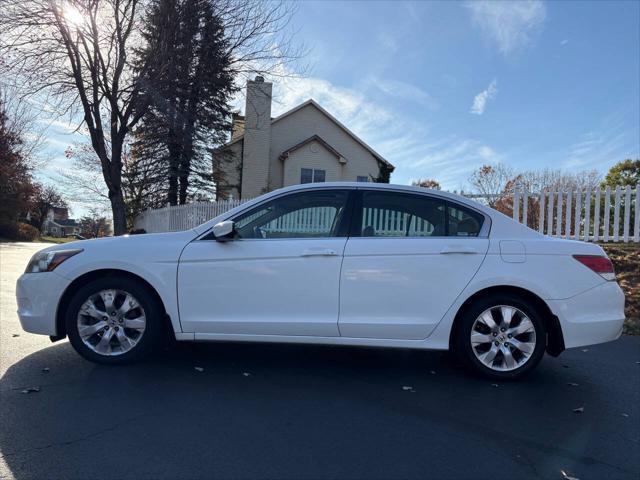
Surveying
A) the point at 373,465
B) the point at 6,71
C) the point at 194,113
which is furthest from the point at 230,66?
the point at 373,465

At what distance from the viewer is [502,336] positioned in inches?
155

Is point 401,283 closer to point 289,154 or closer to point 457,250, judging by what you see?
point 457,250

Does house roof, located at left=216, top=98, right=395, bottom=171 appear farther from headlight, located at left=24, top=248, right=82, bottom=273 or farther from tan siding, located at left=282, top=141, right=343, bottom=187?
headlight, located at left=24, top=248, right=82, bottom=273

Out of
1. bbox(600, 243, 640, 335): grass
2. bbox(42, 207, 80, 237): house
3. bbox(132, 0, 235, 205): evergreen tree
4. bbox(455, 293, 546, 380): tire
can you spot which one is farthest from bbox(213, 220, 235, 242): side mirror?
bbox(42, 207, 80, 237): house

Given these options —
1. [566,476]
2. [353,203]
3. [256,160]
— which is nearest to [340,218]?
[353,203]

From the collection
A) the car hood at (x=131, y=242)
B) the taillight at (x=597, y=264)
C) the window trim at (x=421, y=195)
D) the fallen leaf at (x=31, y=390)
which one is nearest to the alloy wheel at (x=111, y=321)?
the car hood at (x=131, y=242)

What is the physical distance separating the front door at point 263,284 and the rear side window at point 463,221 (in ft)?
3.25

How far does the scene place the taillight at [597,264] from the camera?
3.94 metres

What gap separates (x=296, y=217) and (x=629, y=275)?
6.77m

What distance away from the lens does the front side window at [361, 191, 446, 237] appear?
408 centimetres

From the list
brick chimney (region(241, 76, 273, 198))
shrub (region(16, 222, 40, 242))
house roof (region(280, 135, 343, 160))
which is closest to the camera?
brick chimney (region(241, 76, 273, 198))

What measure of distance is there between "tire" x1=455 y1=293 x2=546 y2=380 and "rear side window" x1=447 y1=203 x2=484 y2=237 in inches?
23.6

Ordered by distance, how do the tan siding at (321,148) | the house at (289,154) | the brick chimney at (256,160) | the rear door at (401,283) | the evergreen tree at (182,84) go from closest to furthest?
the rear door at (401,283), the evergreen tree at (182,84), the house at (289,154), the brick chimney at (256,160), the tan siding at (321,148)

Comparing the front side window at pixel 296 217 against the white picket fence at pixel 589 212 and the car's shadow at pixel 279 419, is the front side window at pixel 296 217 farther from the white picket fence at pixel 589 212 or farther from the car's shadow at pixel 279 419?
the white picket fence at pixel 589 212
